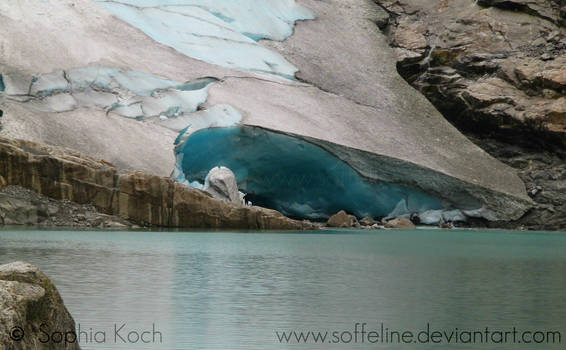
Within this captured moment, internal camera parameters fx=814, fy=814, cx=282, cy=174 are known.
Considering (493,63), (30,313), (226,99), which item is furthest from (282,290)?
(493,63)

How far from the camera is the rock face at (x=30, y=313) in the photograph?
2744 millimetres

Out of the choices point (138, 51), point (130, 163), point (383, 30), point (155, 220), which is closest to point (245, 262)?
point (155, 220)

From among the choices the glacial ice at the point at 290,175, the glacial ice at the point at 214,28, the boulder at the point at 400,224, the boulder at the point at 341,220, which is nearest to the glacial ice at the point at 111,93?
the glacial ice at the point at 290,175

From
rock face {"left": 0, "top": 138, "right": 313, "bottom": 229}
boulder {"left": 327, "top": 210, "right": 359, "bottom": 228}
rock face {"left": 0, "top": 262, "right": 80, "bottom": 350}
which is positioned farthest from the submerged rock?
rock face {"left": 0, "top": 262, "right": 80, "bottom": 350}

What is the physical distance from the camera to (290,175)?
61.2 feet

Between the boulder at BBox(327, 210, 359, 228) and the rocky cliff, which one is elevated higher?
the rocky cliff

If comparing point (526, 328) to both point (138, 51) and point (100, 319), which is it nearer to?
point (100, 319)

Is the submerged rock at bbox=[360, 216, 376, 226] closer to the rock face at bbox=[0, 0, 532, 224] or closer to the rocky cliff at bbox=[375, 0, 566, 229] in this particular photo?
the rock face at bbox=[0, 0, 532, 224]

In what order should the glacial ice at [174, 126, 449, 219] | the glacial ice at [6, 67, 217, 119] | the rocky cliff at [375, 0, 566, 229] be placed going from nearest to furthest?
the glacial ice at [6, 67, 217, 119] → the glacial ice at [174, 126, 449, 219] → the rocky cliff at [375, 0, 566, 229]

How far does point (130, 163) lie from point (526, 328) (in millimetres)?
12366

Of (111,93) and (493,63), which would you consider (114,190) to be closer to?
(111,93)

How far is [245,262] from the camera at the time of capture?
7.89m

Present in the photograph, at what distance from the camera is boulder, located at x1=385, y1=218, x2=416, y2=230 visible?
1922cm

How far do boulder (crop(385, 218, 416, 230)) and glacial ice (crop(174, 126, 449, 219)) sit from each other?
0.29 m
